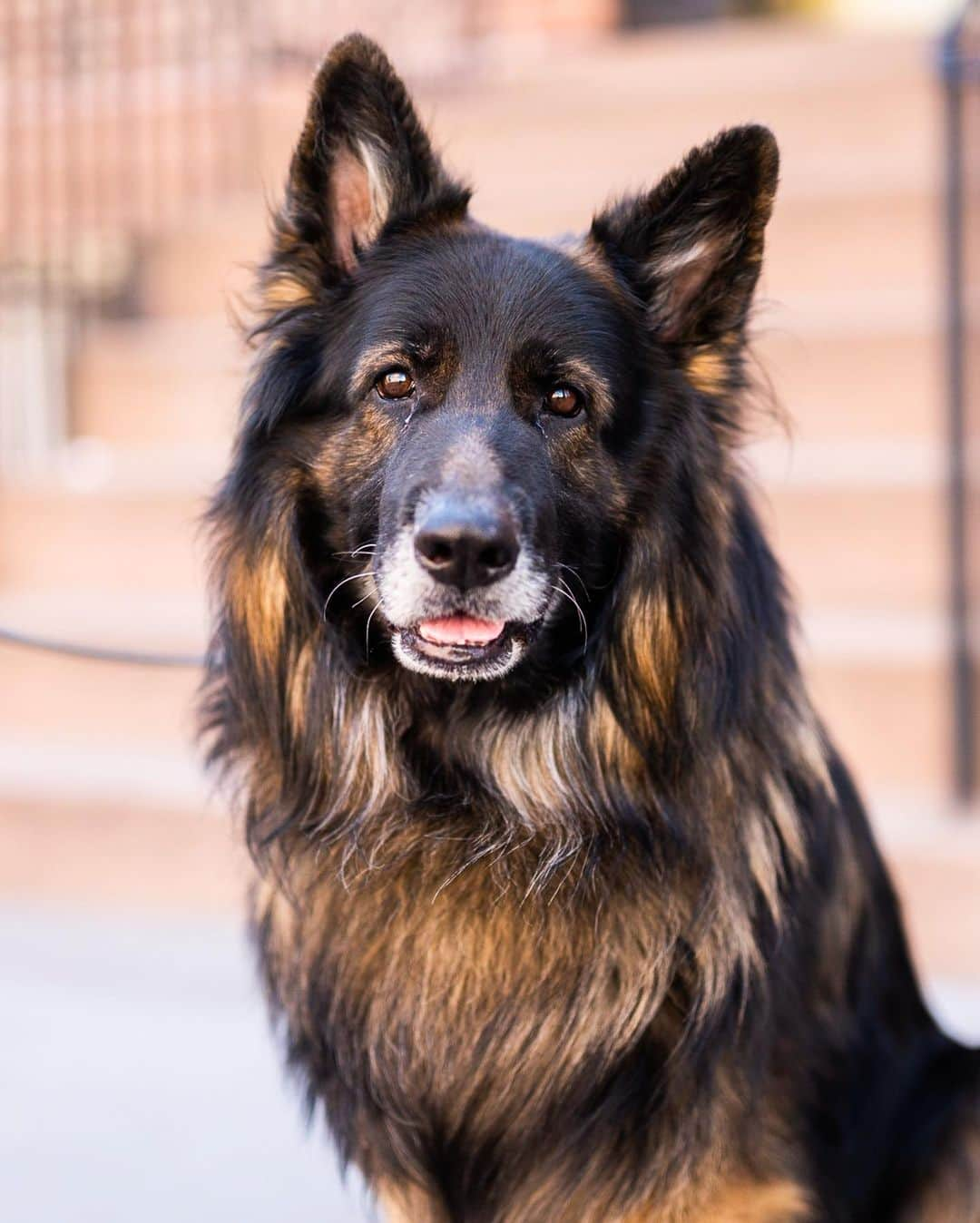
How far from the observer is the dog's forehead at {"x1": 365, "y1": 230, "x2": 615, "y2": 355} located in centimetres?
247

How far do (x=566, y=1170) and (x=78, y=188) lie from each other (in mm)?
5908

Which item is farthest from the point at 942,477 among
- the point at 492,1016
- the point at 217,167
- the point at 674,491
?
the point at 217,167

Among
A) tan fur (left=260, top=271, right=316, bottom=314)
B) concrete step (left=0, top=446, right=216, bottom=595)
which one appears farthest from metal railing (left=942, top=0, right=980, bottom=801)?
concrete step (left=0, top=446, right=216, bottom=595)

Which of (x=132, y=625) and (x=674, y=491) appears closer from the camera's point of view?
(x=674, y=491)

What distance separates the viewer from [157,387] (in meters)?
6.43

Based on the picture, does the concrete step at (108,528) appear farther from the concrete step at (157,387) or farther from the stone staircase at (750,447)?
the concrete step at (157,387)

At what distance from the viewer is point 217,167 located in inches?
294

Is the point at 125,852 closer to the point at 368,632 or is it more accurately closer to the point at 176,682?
the point at 176,682

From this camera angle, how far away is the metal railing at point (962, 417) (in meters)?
4.41

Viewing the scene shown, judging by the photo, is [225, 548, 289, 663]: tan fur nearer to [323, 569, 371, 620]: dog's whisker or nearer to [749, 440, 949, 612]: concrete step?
[323, 569, 371, 620]: dog's whisker

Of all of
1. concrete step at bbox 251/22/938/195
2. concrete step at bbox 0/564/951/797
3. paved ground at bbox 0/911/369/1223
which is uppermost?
concrete step at bbox 251/22/938/195

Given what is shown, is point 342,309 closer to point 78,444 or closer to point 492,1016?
point 492,1016

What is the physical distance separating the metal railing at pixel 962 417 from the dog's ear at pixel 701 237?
2.11 metres

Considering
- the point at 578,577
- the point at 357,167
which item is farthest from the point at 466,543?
the point at 357,167
